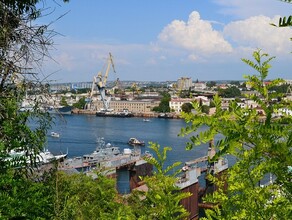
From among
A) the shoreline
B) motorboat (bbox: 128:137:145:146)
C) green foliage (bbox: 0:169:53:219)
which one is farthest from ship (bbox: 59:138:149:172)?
the shoreline

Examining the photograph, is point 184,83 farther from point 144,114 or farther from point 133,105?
point 144,114

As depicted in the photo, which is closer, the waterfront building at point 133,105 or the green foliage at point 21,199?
the green foliage at point 21,199

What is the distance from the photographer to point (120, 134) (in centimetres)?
2391

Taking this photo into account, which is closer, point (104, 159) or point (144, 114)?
point (104, 159)

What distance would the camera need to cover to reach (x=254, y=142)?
81 centimetres

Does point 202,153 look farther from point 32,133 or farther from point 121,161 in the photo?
point 32,133

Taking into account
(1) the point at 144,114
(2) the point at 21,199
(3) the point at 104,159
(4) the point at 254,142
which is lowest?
(1) the point at 144,114

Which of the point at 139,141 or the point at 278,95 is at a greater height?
the point at 278,95

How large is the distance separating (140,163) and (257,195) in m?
13.8

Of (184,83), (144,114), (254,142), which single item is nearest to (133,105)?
(144,114)

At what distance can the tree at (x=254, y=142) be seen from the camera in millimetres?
764

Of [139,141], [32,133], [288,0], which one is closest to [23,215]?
[32,133]

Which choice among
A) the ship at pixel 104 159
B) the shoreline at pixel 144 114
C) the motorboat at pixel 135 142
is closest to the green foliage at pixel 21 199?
the ship at pixel 104 159

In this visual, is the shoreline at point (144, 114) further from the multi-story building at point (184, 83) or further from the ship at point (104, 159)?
the multi-story building at point (184, 83)
